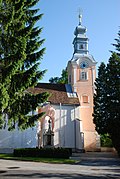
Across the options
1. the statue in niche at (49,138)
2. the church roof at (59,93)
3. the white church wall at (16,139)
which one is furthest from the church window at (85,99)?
the white church wall at (16,139)

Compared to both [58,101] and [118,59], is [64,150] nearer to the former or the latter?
[118,59]

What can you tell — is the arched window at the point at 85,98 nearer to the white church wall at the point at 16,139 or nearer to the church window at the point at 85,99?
the church window at the point at 85,99

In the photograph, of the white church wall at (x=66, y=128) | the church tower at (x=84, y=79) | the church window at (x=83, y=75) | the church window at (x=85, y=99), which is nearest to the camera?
the white church wall at (x=66, y=128)

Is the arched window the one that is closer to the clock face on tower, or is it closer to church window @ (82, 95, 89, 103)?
church window @ (82, 95, 89, 103)

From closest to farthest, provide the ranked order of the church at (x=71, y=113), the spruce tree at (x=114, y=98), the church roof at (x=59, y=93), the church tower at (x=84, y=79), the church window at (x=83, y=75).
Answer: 1. the spruce tree at (x=114, y=98)
2. the church at (x=71, y=113)
3. the church roof at (x=59, y=93)
4. the church tower at (x=84, y=79)
5. the church window at (x=83, y=75)

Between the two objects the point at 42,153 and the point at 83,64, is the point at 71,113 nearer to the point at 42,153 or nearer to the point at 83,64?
the point at 83,64

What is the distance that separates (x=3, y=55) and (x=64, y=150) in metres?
14.3

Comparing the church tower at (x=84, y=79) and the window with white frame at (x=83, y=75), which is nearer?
the church tower at (x=84, y=79)

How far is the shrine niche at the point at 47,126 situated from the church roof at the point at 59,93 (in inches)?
75.4

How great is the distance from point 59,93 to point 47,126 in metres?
6.53

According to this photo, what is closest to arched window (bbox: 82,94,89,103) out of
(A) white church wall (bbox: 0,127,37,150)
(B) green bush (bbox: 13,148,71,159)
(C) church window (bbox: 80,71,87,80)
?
(C) church window (bbox: 80,71,87,80)

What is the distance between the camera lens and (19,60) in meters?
13.9

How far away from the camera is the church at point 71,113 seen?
112 ft

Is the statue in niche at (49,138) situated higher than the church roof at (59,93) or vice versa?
the church roof at (59,93)
